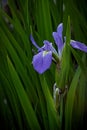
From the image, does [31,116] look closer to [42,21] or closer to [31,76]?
[31,76]

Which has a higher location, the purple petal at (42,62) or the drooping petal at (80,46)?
the purple petal at (42,62)

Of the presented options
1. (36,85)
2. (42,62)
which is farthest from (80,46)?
(36,85)

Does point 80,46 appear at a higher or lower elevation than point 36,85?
higher

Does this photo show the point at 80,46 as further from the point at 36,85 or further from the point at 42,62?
the point at 36,85

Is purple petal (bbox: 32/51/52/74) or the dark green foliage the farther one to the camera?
the dark green foliage

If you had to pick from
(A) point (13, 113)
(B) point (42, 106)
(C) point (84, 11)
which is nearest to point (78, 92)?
(B) point (42, 106)

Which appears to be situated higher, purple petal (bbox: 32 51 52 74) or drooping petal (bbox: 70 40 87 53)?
purple petal (bbox: 32 51 52 74)

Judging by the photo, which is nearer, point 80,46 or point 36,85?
point 80,46

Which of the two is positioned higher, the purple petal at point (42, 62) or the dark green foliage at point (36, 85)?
the purple petal at point (42, 62)

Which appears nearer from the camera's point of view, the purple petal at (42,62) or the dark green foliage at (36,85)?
the purple petal at (42,62)

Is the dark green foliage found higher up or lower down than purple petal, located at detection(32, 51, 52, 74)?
lower down

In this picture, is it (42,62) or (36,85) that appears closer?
(42,62)
